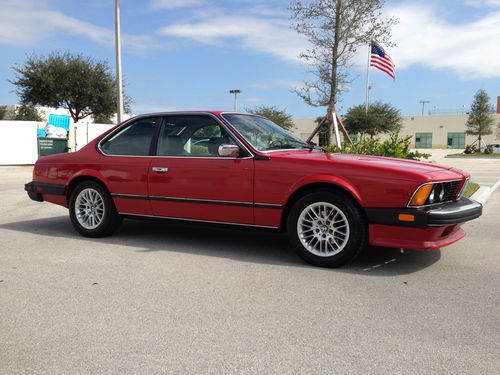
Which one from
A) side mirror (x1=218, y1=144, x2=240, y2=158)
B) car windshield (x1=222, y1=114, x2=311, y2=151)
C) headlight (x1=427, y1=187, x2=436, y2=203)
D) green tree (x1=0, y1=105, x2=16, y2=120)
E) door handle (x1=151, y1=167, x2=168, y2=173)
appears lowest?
headlight (x1=427, y1=187, x2=436, y2=203)

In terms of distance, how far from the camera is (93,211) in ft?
19.6

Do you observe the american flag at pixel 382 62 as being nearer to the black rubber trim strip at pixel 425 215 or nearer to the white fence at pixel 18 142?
the white fence at pixel 18 142

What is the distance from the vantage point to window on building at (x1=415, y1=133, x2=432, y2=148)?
80875 millimetres

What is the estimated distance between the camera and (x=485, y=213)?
27.1 ft

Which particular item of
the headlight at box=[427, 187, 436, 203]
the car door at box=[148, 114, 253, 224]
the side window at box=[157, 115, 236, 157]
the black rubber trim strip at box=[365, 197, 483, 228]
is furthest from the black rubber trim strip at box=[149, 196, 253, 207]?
the headlight at box=[427, 187, 436, 203]

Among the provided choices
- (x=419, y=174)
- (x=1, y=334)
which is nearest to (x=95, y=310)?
(x=1, y=334)

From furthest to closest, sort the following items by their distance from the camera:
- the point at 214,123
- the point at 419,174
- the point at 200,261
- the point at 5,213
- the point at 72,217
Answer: the point at 5,213 < the point at 72,217 < the point at 214,123 < the point at 200,261 < the point at 419,174

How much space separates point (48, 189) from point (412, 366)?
5281mm

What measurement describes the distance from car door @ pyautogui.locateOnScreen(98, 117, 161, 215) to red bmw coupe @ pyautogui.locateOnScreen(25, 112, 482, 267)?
0.01 metres

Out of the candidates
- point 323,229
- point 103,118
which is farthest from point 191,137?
point 103,118

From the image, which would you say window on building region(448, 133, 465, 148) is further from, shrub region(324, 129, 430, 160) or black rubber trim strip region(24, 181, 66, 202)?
black rubber trim strip region(24, 181, 66, 202)

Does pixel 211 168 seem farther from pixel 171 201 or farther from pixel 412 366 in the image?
pixel 412 366

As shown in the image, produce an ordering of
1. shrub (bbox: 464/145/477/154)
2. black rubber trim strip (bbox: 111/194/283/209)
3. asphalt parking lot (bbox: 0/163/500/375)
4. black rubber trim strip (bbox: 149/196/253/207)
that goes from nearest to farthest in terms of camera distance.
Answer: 1. asphalt parking lot (bbox: 0/163/500/375)
2. black rubber trim strip (bbox: 111/194/283/209)
3. black rubber trim strip (bbox: 149/196/253/207)
4. shrub (bbox: 464/145/477/154)

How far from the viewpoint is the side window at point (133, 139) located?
5712mm
